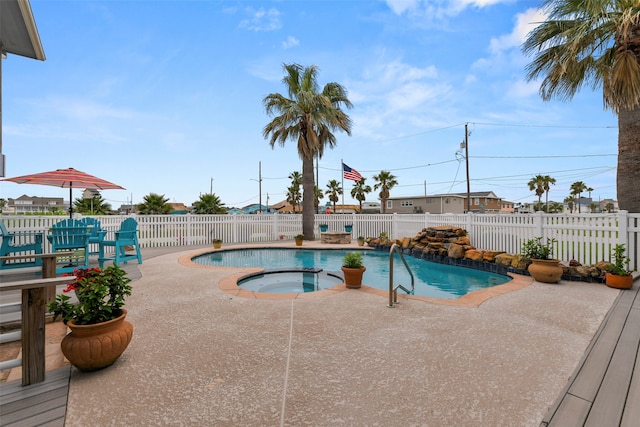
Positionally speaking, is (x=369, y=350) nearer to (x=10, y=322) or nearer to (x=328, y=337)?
(x=328, y=337)

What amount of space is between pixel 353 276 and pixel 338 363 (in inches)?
91.9

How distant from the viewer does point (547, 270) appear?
16.0ft

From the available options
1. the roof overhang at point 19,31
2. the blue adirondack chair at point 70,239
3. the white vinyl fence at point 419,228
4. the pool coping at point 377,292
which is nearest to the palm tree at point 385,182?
the white vinyl fence at point 419,228

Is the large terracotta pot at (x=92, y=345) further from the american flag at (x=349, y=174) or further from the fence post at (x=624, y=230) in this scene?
the american flag at (x=349, y=174)

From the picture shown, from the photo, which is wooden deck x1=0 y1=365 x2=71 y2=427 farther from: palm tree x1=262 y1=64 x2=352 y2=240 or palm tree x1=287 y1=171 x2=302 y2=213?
palm tree x1=287 y1=171 x2=302 y2=213

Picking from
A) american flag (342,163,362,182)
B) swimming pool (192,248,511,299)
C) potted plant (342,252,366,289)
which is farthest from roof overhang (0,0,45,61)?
american flag (342,163,362,182)

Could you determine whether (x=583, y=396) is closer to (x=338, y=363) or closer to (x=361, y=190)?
(x=338, y=363)

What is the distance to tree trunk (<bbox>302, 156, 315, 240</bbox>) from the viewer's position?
11.9m

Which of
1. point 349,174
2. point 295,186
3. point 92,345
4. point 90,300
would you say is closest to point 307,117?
point 349,174

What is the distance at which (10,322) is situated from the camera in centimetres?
284

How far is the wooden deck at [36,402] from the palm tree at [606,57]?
8.64 m

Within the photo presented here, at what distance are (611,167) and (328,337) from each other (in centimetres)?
3997

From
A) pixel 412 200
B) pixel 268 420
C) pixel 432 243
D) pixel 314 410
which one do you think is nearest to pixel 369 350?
pixel 314 410

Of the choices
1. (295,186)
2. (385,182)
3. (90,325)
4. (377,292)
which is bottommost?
(377,292)
